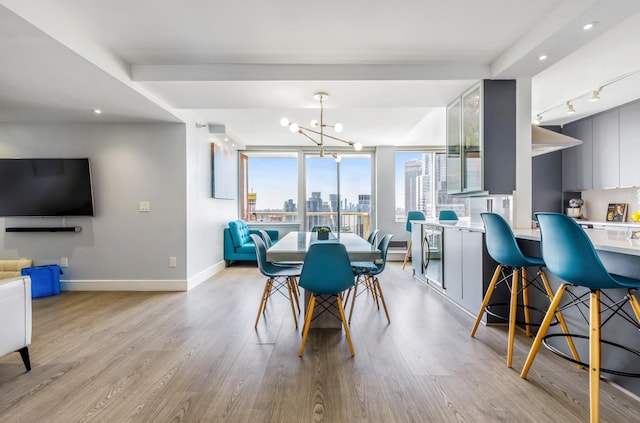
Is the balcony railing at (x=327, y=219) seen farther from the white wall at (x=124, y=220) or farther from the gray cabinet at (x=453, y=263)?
the gray cabinet at (x=453, y=263)

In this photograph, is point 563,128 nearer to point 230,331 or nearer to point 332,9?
point 332,9

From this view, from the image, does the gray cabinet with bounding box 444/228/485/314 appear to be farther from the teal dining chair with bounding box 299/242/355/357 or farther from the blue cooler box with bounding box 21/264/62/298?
the blue cooler box with bounding box 21/264/62/298

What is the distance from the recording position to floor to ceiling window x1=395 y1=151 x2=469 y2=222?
6.85m

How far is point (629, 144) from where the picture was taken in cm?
425

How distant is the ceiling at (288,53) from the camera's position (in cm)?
223

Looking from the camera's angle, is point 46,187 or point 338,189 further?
point 338,189

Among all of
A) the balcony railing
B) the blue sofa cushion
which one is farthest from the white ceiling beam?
the balcony railing

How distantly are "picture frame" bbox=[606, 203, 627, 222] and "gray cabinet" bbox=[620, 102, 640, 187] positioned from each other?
0.46 metres

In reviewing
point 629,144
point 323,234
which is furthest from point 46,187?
point 629,144

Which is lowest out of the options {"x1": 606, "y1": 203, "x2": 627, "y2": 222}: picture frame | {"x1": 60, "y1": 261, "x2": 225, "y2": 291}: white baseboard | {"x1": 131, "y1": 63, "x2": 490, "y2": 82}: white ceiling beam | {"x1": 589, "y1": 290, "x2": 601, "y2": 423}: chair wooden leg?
{"x1": 60, "y1": 261, "x2": 225, "y2": 291}: white baseboard


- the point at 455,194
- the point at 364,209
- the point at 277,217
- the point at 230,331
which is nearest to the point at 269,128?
the point at 277,217

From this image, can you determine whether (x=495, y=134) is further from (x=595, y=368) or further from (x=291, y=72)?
(x=595, y=368)

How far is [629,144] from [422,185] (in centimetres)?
330

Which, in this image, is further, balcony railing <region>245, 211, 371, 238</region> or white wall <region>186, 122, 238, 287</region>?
balcony railing <region>245, 211, 371, 238</region>
